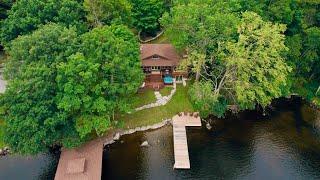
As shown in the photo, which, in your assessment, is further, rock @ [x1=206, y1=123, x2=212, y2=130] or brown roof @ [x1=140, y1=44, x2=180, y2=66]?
brown roof @ [x1=140, y1=44, x2=180, y2=66]

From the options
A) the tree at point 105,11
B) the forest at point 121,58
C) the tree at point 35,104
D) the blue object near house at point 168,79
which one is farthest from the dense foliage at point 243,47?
the tree at point 35,104

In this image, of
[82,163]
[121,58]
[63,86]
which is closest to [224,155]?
[82,163]

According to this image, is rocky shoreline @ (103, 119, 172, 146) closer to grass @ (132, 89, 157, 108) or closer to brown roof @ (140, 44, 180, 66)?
grass @ (132, 89, 157, 108)

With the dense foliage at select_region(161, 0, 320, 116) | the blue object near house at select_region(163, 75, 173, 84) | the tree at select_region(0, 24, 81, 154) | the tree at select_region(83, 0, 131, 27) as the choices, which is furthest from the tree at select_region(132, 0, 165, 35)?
the tree at select_region(0, 24, 81, 154)

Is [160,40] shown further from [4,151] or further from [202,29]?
[4,151]

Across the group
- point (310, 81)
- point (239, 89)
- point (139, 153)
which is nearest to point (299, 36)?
point (310, 81)

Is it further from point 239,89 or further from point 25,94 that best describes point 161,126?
point 25,94

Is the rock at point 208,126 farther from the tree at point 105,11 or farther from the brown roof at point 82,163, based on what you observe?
the tree at point 105,11
